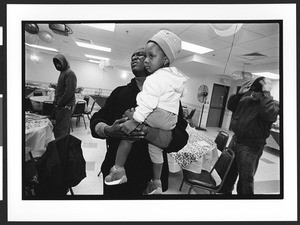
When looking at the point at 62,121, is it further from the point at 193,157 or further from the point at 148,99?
the point at 193,157

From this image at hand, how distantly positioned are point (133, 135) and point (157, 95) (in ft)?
0.85

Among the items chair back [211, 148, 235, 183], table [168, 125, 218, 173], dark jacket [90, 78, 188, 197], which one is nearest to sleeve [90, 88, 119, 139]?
→ dark jacket [90, 78, 188, 197]

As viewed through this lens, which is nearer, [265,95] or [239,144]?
[265,95]

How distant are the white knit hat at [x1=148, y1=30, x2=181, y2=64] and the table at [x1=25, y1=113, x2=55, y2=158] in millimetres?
1204

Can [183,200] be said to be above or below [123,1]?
below

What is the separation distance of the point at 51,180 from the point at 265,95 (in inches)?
70.8

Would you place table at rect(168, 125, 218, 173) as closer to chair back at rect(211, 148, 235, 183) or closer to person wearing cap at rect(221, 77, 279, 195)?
chair back at rect(211, 148, 235, 183)

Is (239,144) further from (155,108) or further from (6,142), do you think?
(6,142)

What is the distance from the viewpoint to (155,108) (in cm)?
77

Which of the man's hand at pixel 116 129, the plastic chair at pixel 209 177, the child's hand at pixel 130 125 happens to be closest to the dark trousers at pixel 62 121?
the man's hand at pixel 116 129

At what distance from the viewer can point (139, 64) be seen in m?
0.85

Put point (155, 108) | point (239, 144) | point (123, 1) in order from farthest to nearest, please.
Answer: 1. point (239, 144)
2. point (123, 1)
3. point (155, 108)

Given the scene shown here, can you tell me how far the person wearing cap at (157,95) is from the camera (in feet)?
2.46

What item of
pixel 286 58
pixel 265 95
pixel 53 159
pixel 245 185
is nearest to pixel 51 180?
pixel 53 159
